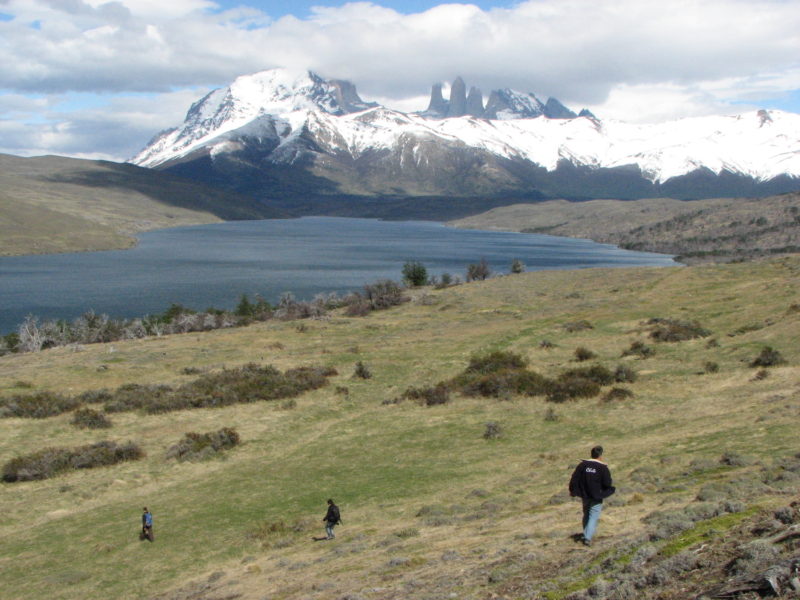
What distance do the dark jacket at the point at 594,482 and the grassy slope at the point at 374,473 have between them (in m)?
1.00

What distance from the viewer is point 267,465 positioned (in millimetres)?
29953

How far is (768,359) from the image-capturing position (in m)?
36.4

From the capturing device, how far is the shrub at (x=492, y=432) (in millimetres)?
31062

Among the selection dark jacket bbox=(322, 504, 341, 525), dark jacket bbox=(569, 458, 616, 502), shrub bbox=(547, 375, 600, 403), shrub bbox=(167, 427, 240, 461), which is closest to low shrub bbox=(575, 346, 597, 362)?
shrub bbox=(547, 375, 600, 403)

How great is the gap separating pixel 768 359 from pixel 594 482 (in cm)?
2750

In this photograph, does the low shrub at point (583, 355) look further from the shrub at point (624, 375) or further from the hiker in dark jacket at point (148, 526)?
the hiker in dark jacket at point (148, 526)

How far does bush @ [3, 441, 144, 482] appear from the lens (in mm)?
28750

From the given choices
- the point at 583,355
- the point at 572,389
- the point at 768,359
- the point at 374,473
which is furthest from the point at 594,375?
the point at 374,473

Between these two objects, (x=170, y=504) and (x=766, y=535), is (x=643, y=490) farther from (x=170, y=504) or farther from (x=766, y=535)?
(x=170, y=504)

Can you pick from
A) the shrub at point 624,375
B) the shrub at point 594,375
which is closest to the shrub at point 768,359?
the shrub at point 624,375

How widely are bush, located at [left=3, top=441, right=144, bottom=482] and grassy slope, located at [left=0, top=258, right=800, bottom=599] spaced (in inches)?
20.2

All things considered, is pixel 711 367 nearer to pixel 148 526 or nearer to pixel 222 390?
pixel 222 390

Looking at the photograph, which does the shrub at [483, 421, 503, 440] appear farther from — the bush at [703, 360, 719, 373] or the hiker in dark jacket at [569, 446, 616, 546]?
the hiker in dark jacket at [569, 446, 616, 546]

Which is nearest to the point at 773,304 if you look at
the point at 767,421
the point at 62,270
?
the point at 767,421
